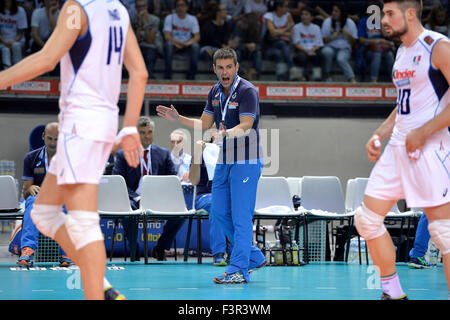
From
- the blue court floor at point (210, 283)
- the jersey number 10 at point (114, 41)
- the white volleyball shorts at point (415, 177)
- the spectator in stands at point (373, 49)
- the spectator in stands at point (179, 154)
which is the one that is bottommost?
the blue court floor at point (210, 283)

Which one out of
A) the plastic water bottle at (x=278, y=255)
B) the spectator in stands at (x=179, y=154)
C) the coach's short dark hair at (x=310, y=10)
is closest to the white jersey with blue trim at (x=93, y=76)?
the plastic water bottle at (x=278, y=255)

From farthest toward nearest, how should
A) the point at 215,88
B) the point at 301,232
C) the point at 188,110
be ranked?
the point at 188,110 < the point at 301,232 < the point at 215,88

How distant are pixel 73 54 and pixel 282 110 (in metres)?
13.2

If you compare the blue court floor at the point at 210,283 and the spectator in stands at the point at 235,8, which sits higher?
the spectator in stands at the point at 235,8

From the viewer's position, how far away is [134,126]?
319 centimetres

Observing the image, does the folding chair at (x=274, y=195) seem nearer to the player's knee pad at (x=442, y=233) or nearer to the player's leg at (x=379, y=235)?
the player's leg at (x=379, y=235)

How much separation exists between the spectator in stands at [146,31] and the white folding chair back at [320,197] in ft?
24.1

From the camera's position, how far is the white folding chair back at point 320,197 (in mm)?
8453

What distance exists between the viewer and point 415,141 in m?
3.51

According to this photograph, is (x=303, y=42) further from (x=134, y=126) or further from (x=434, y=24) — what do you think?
(x=134, y=126)

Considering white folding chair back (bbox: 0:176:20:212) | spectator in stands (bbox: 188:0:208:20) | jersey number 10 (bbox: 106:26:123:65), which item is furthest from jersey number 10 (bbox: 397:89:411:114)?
spectator in stands (bbox: 188:0:208:20)

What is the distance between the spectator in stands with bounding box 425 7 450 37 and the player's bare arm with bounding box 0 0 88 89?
14149 mm

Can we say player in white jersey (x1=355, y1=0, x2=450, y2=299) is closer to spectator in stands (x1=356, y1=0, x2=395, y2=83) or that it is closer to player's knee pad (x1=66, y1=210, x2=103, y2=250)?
player's knee pad (x1=66, y1=210, x2=103, y2=250)
